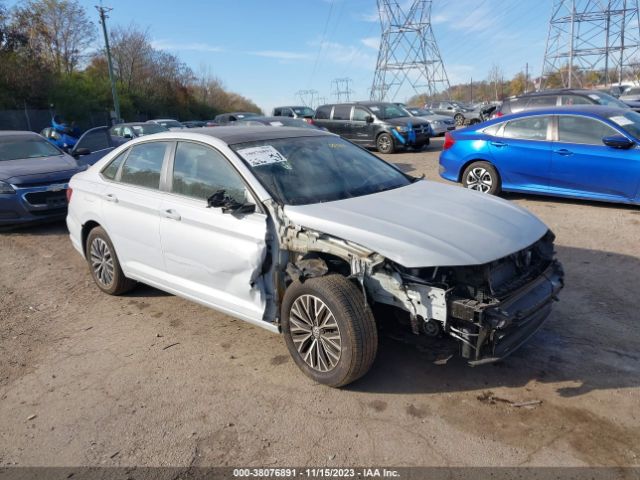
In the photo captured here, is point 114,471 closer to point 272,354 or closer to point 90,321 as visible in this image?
point 272,354

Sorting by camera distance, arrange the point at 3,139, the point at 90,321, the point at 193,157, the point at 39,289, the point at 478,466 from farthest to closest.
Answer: the point at 3,139
the point at 39,289
the point at 90,321
the point at 193,157
the point at 478,466

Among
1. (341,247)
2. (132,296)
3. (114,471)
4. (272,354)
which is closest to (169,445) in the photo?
(114,471)

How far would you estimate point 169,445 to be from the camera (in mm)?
2982

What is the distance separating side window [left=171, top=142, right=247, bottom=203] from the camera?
387 centimetres

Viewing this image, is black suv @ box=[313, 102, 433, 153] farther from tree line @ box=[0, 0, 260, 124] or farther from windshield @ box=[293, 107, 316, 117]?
tree line @ box=[0, 0, 260, 124]

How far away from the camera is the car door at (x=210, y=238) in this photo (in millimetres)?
3654

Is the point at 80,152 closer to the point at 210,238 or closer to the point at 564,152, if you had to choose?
the point at 210,238

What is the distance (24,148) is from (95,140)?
144cm

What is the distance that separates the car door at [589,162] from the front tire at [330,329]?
559 cm

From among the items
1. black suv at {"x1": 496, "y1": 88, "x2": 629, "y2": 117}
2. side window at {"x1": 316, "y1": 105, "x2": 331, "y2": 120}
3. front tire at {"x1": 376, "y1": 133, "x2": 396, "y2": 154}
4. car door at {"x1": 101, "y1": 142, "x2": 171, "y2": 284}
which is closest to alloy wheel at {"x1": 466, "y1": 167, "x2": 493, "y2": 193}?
black suv at {"x1": 496, "y1": 88, "x2": 629, "y2": 117}

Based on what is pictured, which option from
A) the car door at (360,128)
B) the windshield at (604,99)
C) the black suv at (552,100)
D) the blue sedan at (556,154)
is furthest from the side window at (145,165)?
the car door at (360,128)

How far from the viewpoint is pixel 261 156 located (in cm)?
398

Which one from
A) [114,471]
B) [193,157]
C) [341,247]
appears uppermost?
[193,157]

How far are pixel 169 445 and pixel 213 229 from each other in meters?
1.59
